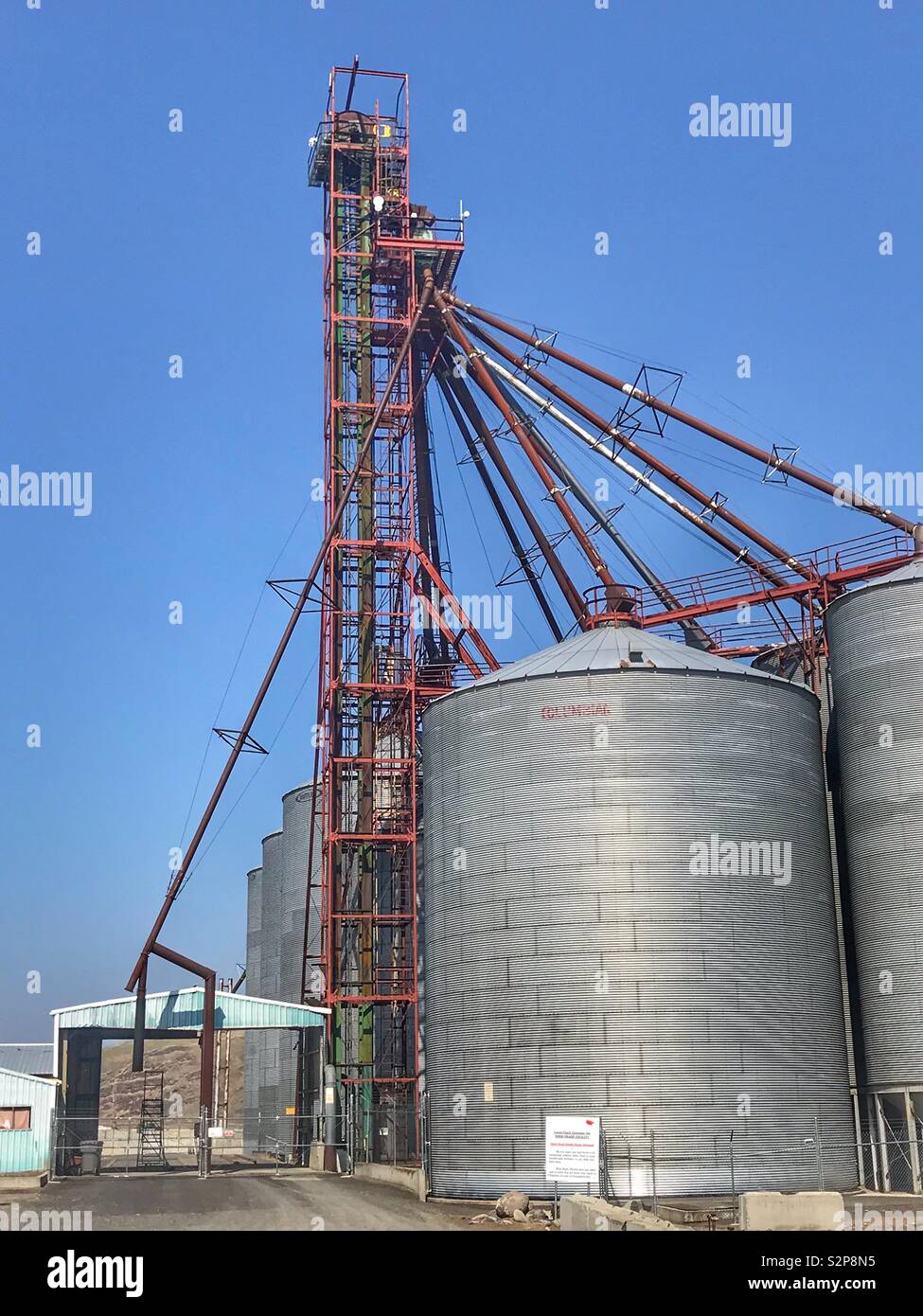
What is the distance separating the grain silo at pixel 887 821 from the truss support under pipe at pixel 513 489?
41.4ft

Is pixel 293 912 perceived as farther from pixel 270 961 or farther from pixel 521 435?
pixel 521 435

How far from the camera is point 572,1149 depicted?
3412cm

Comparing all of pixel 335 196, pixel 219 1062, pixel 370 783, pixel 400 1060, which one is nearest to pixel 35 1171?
pixel 400 1060

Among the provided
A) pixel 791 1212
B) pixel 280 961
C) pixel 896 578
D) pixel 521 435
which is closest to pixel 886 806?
pixel 896 578

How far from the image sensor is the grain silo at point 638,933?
41.9 m

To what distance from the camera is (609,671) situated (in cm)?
4556

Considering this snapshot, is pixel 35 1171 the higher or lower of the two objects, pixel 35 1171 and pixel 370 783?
the lower

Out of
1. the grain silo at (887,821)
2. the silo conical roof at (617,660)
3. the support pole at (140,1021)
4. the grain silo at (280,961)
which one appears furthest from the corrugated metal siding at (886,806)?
the grain silo at (280,961)

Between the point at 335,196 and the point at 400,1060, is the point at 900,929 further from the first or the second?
the point at 335,196

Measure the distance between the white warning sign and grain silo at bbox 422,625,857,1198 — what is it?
712 centimetres

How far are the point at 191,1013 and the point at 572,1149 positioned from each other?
31.0 meters

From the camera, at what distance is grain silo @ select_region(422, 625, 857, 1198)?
1650 inches
